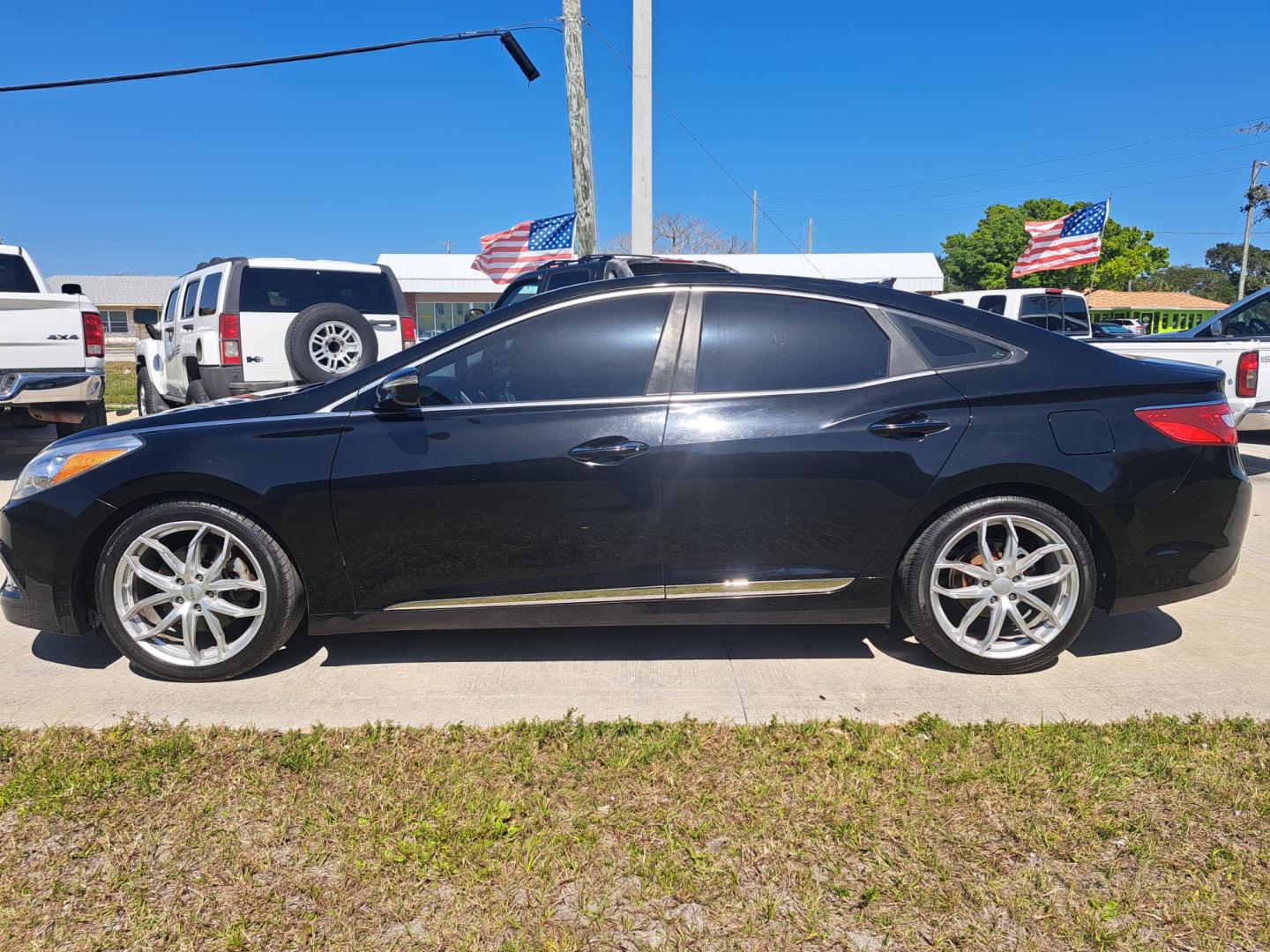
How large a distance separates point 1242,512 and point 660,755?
259 cm

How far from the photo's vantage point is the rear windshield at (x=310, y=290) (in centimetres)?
855

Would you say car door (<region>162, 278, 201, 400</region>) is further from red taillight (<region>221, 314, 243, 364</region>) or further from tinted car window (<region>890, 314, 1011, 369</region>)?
tinted car window (<region>890, 314, 1011, 369</region>)

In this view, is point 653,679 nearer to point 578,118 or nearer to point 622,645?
point 622,645

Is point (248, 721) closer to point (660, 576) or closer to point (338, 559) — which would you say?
point (338, 559)

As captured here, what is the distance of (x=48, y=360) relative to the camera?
7773 millimetres

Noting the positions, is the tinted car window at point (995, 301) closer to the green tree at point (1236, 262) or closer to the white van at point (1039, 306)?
the white van at point (1039, 306)

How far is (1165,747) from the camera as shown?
9.63 feet

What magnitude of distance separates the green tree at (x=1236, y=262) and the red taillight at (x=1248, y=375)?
8492cm

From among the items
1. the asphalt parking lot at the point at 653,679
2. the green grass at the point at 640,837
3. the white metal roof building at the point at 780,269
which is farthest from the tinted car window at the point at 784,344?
the white metal roof building at the point at 780,269

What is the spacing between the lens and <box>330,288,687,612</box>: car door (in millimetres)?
3389

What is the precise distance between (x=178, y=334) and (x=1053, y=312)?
15609 millimetres

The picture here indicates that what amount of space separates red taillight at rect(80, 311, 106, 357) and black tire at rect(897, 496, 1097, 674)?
747cm

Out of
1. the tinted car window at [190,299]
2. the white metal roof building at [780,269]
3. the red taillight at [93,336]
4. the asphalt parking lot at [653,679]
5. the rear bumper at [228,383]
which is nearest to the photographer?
the asphalt parking lot at [653,679]

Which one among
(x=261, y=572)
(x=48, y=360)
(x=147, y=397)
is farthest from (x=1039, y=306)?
(x=261, y=572)
